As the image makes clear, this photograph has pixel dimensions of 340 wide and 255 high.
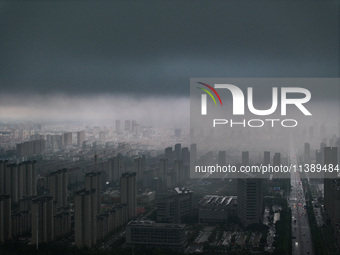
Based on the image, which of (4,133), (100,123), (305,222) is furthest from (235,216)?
(4,133)

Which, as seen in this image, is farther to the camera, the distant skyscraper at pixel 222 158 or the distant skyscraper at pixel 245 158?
the distant skyscraper at pixel 245 158

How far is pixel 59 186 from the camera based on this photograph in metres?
5.96

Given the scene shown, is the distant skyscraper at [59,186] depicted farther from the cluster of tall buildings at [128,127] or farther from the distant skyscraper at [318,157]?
the distant skyscraper at [318,157]

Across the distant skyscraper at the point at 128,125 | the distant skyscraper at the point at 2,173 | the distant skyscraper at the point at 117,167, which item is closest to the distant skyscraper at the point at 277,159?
the distant skyscraper at the point at 128,125

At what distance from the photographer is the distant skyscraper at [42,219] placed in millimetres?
4832

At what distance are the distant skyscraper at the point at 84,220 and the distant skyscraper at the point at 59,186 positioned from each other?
0.77m

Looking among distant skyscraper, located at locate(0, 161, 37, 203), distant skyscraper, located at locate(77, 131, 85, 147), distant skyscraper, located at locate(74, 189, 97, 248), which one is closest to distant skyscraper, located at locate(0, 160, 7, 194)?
distant skyscraper, located at locate(0, 161, 37, 203)

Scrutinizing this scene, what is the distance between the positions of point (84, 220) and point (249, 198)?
243cm

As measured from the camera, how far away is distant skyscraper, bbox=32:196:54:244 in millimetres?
4832

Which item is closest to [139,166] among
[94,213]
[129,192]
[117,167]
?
[117,167]

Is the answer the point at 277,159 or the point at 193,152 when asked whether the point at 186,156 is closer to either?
the point at 193,152

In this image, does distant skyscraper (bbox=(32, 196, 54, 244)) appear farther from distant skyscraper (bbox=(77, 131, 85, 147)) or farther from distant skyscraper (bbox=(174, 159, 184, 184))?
distant skyscraper (bbox=(174, 159, 184, 184))

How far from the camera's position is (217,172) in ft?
15.5

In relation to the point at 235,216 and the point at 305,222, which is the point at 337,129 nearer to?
the point at 305,222
